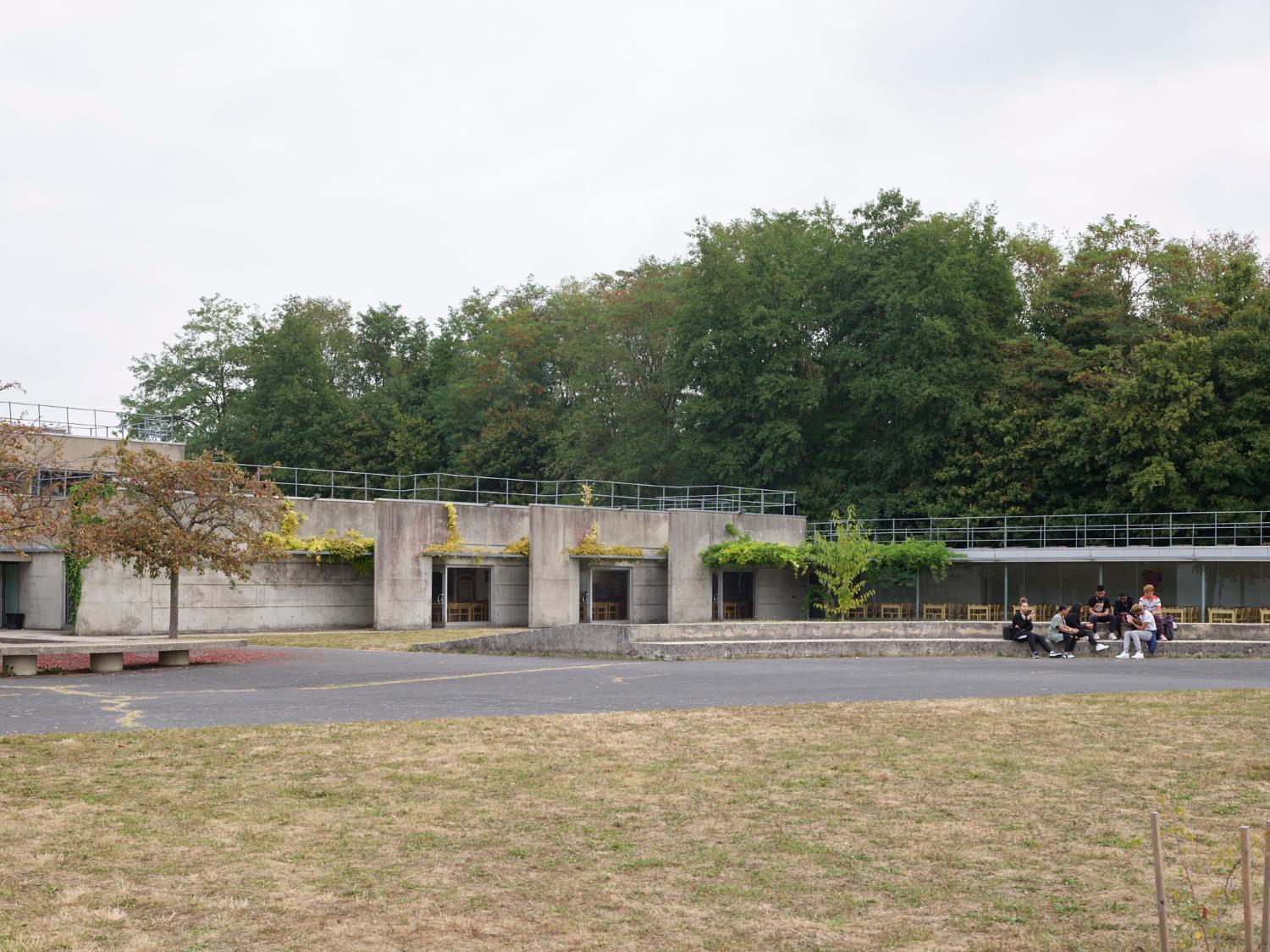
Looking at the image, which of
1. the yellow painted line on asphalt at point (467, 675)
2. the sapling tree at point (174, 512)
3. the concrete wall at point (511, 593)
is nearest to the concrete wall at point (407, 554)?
the concrete wall at point (511, 593)

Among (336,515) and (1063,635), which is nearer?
(1063,635)

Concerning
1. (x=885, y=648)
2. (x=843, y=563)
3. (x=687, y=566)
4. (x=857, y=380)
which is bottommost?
(x=885, y=648)

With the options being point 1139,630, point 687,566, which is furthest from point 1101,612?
point 687,566

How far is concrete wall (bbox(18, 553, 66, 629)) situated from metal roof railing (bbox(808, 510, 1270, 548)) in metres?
24.4

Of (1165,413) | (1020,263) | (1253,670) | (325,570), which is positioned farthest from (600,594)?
(1020,263)

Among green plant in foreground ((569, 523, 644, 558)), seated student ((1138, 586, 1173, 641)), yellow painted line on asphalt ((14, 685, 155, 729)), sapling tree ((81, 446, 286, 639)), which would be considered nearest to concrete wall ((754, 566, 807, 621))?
green plant in foreground ((569, 523, 644, 558))

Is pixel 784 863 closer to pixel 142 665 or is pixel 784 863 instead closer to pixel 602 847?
pixel 602 847

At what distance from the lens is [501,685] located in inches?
751

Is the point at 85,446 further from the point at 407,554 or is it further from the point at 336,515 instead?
the point at 407,554

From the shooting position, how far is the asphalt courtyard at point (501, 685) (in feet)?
50.3

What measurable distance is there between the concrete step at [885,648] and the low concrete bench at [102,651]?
8228mm

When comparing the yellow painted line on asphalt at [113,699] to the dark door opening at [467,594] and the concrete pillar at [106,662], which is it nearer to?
the concrete pillar at [106,662]

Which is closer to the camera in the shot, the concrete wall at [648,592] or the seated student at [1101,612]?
Result: the seated student at [1101,612]

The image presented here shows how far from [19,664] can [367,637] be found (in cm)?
1247
